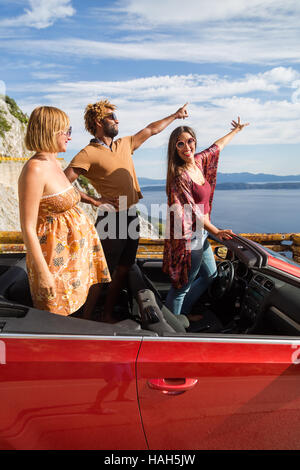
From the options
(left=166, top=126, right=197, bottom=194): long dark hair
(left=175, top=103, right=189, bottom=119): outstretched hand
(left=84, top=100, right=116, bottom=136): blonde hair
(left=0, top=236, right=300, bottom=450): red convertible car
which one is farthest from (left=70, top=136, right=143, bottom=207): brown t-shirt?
(left=0, top=236, right=300, bottom=450): red convertible car

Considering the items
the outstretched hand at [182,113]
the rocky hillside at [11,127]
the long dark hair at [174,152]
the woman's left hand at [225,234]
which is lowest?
the woman's left hand at [225,234]

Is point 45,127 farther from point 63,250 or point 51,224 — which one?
point 63,250

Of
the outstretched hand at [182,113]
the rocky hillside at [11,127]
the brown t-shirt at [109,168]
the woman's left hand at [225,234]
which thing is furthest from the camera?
the rocky hillside at [11,127]

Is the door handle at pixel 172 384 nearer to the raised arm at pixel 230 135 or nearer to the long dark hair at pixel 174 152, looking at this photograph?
the long dark hair at pixel 174 152

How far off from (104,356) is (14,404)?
1.41 ft

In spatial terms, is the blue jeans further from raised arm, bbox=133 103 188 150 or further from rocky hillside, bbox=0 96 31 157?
rocky hillside, bbox=0 96 31 157

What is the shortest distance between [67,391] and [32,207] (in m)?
0.89

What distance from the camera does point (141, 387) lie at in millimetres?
1604

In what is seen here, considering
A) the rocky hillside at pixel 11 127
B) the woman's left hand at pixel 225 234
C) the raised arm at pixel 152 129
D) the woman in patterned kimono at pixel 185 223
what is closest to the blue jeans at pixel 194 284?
the woman in patterned kimono at pixel 185 223

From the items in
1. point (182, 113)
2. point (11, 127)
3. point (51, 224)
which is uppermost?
point (11, 127)

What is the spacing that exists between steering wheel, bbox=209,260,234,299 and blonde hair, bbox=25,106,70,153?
173cm

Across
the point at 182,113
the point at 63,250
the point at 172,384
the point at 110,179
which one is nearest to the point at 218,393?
the point at 172,384

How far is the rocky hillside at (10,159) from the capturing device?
30.0m
